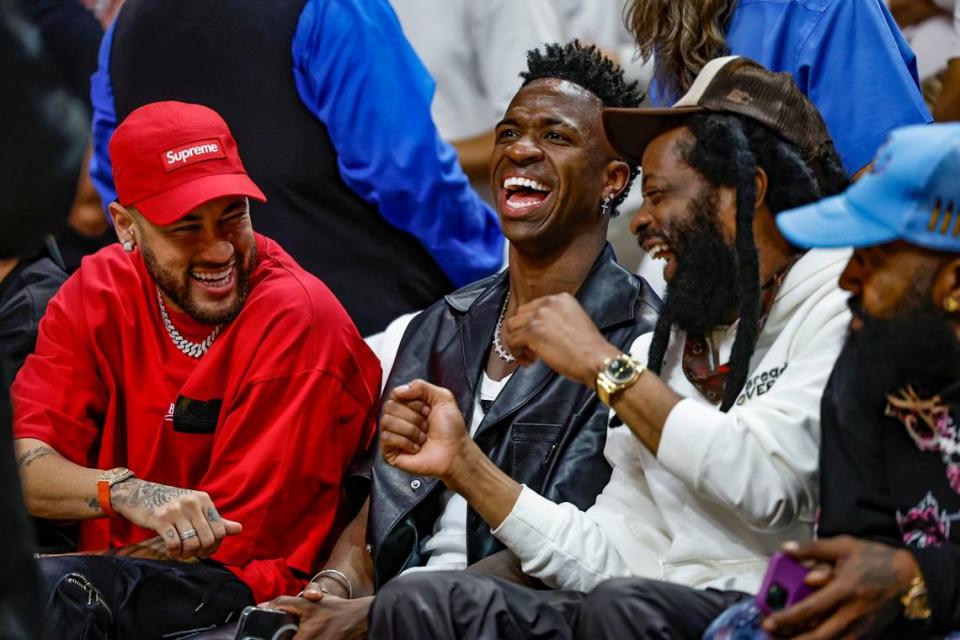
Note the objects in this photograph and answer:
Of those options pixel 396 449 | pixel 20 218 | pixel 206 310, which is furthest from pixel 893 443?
pixel 206 310

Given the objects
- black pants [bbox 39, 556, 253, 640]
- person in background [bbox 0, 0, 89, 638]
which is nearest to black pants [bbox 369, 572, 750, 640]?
black pants [bbox 39, 556, 253, 640]

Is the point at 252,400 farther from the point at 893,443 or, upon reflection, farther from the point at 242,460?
the point at 893,443

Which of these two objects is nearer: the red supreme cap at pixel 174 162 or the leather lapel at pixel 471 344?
the leather lapel at pixel 471 344

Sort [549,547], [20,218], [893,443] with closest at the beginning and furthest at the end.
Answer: [20,218] < [893,443] < [549,547]

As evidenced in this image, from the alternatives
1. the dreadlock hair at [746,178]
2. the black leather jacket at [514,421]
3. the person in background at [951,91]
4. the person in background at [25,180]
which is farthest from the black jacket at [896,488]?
the person in background at [951,91]

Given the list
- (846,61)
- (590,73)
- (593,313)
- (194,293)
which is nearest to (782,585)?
(593,313)

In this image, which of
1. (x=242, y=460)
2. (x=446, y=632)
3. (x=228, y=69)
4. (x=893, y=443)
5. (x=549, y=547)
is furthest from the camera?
(x=228, y=69)

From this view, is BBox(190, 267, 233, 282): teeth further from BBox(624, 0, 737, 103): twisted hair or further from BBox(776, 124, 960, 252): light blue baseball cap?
BBox(776, 124, 960, 252): light blue baseball cap

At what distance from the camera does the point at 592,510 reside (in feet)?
12.4

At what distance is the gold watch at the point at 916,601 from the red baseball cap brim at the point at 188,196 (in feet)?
7.05

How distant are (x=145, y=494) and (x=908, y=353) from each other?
1981 mm

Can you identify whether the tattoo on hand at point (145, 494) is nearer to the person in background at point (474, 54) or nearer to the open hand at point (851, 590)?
the open hand at point (851, 590)

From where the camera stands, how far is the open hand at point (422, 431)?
3723mm

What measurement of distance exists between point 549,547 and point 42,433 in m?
1.51
